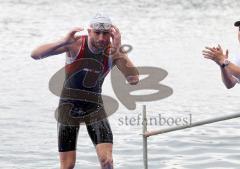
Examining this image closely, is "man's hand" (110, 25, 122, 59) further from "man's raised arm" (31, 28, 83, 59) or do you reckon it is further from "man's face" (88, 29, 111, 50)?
"man's raised arm" (31, 28, 83, 59)

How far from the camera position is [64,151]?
35.9ft

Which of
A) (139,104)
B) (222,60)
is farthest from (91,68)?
(139,104)

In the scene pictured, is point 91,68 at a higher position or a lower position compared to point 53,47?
lower

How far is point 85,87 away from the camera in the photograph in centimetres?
1073

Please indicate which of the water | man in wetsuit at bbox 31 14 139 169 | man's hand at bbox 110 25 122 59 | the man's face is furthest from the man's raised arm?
the water

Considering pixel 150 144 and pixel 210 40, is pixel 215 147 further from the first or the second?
pixel 210 40

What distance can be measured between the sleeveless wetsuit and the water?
18.4 feet

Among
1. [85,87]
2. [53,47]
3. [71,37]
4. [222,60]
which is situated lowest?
[85,87]

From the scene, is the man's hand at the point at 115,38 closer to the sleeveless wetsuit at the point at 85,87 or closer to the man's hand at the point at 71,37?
the sleeveless wetsuit at the point at 85,87

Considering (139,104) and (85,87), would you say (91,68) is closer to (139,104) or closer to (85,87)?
(85,87)

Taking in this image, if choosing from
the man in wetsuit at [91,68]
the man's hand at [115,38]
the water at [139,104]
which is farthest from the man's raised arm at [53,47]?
the water at [139,104]

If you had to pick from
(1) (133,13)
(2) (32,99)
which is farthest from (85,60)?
(1) (133,13)

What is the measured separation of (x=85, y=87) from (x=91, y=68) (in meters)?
0.32

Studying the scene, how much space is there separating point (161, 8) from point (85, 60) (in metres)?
56.5
